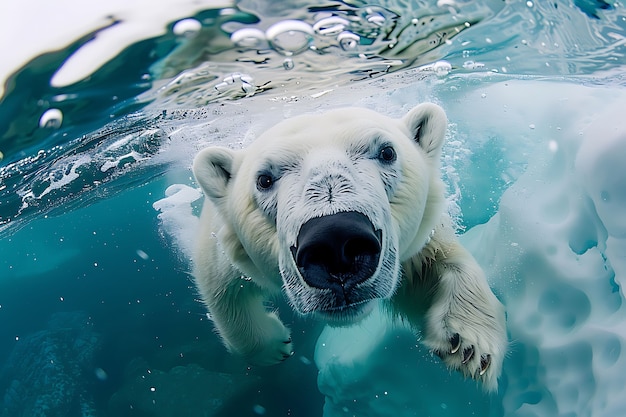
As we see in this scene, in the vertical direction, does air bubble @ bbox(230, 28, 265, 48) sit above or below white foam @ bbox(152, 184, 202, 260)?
above

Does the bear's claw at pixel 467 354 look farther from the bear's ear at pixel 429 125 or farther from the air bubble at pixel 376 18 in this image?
the air bubble at pixel 376 18

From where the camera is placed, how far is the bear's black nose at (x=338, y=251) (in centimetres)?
182

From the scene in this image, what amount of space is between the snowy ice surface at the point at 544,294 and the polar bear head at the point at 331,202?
134cm

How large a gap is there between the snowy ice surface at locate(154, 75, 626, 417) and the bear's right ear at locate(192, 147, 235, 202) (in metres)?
1.98

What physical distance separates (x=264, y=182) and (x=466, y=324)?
4.61ft

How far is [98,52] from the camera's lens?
3.52m

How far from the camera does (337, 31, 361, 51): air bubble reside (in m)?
4.16

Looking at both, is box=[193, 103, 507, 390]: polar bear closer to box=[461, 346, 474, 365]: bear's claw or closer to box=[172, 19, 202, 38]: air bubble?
box=[461, 346, 474, 365]: bear's claw

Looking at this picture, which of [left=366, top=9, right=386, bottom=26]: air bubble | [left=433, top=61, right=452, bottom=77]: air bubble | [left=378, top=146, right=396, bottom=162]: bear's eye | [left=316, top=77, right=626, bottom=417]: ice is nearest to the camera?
[left=378, top=146, right=396, bottom=162]: bear's eye

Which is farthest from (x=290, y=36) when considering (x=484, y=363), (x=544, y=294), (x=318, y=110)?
(x=544, y=294)

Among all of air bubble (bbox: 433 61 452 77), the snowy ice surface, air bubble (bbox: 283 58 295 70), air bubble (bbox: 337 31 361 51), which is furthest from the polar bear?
air bubble (bbox: 433 61 452 77)

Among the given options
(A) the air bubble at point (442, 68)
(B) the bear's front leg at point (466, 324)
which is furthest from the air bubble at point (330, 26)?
(B) the bear's front leg at point (466, 324)

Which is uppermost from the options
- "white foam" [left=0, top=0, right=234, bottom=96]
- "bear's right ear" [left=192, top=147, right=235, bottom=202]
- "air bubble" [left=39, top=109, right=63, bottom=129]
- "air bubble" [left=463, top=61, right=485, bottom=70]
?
"white foam" [left=0, top=0, right=234, bottom=96]

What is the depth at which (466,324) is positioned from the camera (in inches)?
114
